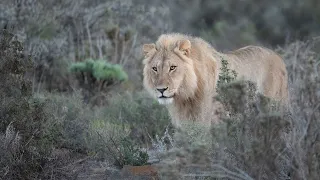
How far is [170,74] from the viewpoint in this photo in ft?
30.3

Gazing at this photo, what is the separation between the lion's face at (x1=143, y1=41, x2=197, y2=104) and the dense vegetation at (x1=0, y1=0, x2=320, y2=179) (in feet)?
2.04

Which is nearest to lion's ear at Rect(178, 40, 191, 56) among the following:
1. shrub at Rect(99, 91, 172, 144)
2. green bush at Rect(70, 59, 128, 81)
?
shrub at Rect(99, 91, 172, 144)

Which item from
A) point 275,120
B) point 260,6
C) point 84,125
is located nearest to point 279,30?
point 260,6

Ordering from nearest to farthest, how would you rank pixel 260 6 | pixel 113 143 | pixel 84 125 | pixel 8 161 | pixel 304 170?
pixel 304 170, pixel 8 161, pixel 113 143, pixel 84 125, pixel 260 6

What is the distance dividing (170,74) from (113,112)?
356 centimetres

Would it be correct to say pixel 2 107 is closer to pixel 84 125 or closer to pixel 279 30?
pixel 84 125

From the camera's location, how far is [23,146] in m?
7.93

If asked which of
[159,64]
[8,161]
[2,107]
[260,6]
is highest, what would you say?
[260,6]

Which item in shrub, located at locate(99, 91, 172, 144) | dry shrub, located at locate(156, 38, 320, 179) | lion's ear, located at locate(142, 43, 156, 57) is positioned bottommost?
shrub, located at locate(99, 91, 172, 144)

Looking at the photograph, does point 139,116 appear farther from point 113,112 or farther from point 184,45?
point 184,45

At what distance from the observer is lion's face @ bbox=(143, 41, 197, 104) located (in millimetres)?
9156

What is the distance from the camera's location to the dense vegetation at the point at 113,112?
6078 mm

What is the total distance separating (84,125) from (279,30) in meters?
19.0

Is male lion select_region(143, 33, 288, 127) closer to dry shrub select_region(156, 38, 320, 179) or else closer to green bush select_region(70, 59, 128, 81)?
dry shrub select_region(156, 38, 320, 179)
